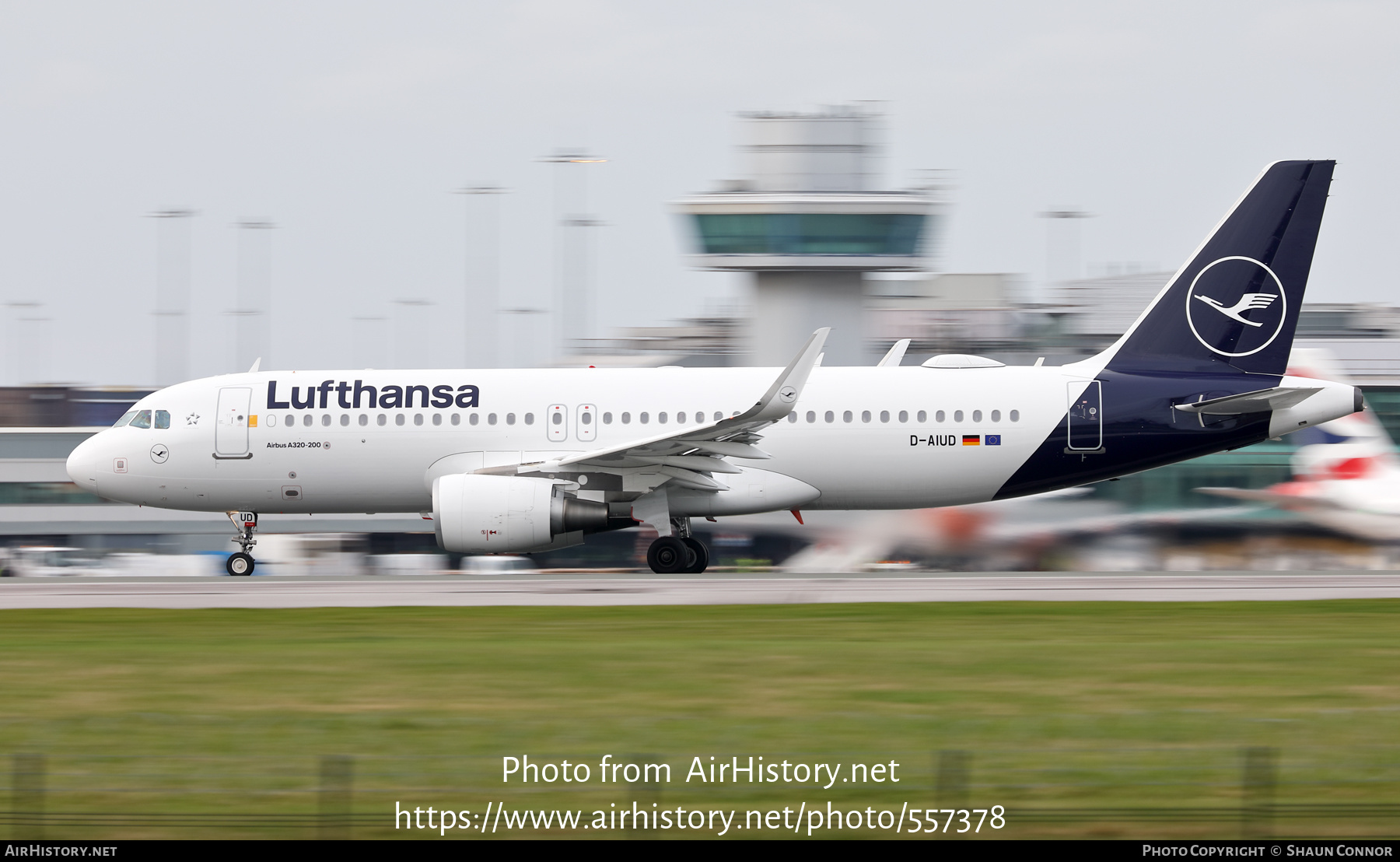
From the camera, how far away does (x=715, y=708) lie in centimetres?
1048

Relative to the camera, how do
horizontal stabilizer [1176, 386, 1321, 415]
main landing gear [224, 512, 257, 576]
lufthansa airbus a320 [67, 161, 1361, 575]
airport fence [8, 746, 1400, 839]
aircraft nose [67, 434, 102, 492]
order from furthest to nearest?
aircraft nose [67, 434, 102, 492], main landing gear [224, 512, 257, 576], lufthansa airbus a320 [67, 161, 1361, 575], horizontal stabilizer [1176, 386, 1321, 415], airport fence [8, 746, 1400, 839]

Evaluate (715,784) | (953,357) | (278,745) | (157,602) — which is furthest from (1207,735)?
(953,357)

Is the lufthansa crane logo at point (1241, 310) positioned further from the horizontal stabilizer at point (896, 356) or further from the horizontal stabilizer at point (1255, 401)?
the horizontal stabilizer at point (896, 356)

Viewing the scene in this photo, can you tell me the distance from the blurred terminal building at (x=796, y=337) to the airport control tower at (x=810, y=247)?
4cm

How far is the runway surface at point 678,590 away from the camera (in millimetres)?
18344

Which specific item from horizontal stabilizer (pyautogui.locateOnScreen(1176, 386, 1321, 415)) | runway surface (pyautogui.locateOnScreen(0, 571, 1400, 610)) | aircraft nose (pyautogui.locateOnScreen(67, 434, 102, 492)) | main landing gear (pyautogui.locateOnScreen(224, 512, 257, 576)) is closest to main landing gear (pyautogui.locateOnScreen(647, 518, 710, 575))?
runway surface (pyautogui.locateOnScreen(0, 571, 1400, 610))

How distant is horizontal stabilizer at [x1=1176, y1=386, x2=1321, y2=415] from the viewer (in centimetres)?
2208

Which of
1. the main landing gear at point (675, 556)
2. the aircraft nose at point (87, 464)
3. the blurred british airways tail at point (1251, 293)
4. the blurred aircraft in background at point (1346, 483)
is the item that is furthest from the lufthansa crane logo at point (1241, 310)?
the aircraft nose at point (87, 464)

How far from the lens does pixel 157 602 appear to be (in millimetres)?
18656

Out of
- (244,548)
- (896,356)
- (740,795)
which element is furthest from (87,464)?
(740,795)

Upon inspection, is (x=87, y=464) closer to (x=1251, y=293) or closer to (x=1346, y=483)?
(x=1251, y=293)

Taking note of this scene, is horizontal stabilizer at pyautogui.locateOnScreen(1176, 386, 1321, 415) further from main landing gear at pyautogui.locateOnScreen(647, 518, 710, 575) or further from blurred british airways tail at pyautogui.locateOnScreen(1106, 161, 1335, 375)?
main landing gear at pyautogui.locateOnScreen(647, 518, 710, 575)

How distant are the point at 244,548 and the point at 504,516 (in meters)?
5.68

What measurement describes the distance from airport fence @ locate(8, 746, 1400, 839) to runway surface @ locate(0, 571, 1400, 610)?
10012 millimetres
